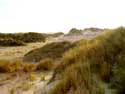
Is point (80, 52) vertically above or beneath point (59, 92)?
above

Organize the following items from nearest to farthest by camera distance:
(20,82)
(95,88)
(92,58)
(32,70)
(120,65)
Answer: (95,88) → (120,65) → (92,58) → (20,82) → (32,70)

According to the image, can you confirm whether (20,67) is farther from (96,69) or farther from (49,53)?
(96,69)

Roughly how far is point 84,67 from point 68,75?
531mm

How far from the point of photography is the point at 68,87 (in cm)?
742

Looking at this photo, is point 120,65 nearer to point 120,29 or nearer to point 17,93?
point 120,29

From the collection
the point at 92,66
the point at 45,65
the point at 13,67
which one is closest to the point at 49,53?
the point at 45,65

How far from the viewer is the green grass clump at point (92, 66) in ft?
22.5

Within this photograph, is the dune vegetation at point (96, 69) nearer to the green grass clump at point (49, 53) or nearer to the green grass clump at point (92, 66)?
the green grass clump at point (92, 66)

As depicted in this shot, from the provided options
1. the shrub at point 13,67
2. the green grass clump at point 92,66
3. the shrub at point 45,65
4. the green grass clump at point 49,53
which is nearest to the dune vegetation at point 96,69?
the green grass clump at point 92,66

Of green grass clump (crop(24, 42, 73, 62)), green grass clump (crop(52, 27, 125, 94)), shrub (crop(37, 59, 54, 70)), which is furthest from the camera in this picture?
green grass clump (crop(24, 42, 73, 62))

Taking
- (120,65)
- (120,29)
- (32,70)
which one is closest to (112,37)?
(120,29)

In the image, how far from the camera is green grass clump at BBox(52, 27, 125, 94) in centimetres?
687

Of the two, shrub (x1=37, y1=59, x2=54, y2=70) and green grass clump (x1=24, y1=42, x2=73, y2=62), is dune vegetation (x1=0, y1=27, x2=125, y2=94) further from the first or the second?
green grass clump (x1=24, y1=42, x2=73, y2=62)

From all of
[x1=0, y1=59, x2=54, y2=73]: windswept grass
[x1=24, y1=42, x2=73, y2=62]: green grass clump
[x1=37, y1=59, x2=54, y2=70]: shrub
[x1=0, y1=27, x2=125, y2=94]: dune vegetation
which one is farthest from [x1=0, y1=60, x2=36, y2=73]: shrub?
[x1=24, y1=42, x2=73, y2=62]: green grass clump
